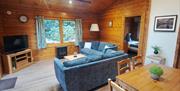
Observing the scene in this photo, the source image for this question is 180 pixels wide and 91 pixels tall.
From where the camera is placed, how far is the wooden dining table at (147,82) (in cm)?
128

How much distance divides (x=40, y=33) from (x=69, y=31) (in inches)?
58.9

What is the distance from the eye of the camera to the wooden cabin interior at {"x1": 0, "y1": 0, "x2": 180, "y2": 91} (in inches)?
81.5

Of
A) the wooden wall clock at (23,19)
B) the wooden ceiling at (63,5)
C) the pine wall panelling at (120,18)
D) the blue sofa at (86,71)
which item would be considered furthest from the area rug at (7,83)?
the pine wall panelling at (120,18)

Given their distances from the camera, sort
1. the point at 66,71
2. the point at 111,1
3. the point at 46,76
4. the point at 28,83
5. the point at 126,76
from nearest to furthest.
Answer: the point at 126,76 → the point at 66,71 → the point at 28,83 → the point at 46,76 → the point at 111,1

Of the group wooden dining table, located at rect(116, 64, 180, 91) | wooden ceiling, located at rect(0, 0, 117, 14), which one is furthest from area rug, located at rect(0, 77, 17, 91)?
wooden dining table, located at rect(116, 64, 180, 91)

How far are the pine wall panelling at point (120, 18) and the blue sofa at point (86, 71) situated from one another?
209 cm

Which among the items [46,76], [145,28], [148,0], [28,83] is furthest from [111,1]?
[28,83]

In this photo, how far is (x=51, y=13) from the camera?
4.91 m

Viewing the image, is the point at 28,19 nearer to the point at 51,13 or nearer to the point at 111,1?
the point at 51,13

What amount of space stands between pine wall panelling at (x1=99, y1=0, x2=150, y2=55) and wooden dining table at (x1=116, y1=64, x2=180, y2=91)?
2851 millimetres

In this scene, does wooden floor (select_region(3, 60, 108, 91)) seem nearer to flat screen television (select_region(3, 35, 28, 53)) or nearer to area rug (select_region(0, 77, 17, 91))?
area rug (select_region(0, 77, 17, 91))

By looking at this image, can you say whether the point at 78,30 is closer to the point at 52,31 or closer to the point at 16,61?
the point at 52,31

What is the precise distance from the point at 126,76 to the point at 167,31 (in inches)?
113

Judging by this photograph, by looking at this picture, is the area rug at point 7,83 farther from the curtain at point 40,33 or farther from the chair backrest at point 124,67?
the chair backrest at point 124,67
